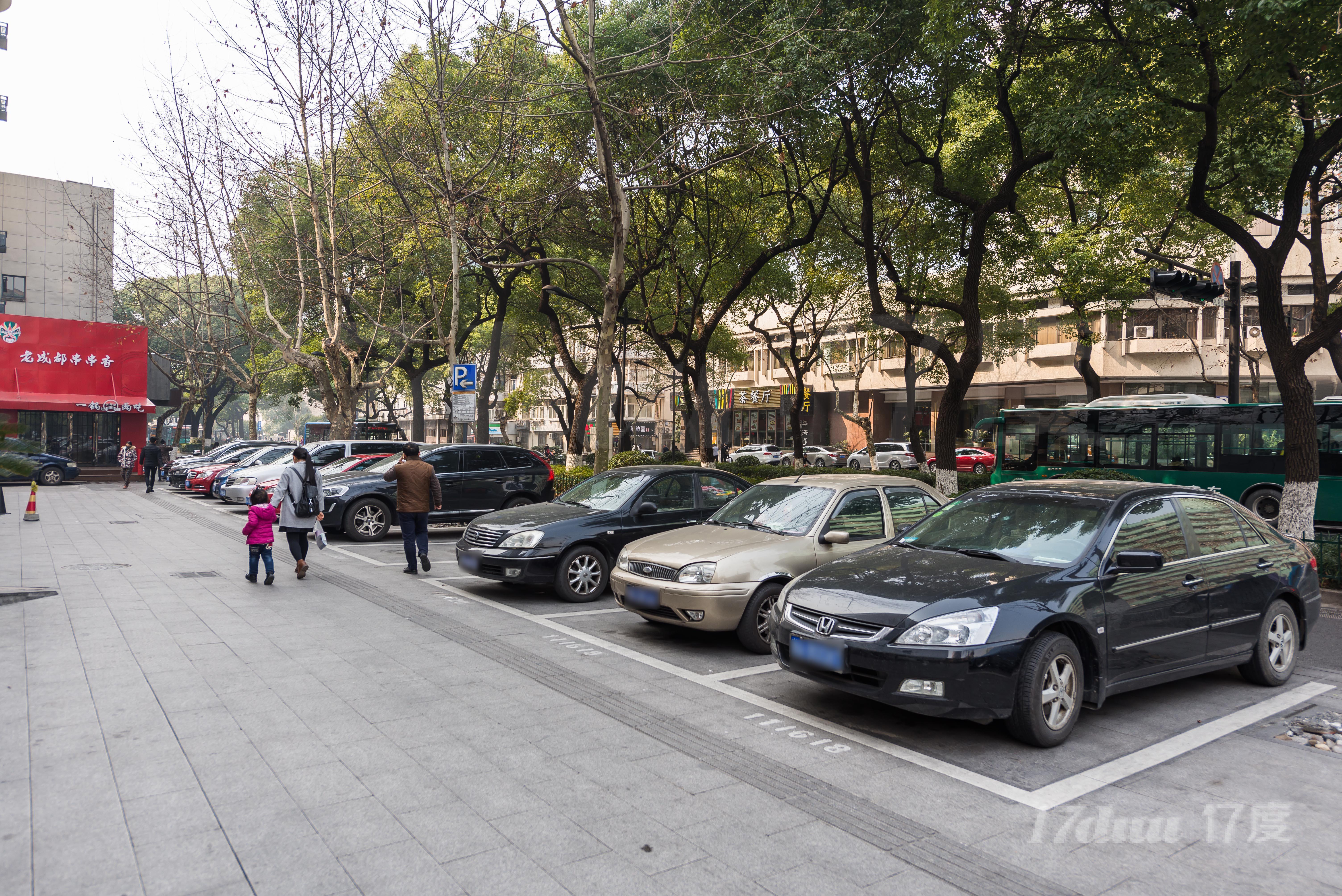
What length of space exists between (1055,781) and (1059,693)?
0.68 m

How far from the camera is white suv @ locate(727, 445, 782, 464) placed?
4383 centimetres

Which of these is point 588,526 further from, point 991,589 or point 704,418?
point 704,418

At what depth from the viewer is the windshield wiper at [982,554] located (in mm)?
5592

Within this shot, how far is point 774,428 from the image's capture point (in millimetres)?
61344

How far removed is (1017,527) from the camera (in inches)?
234

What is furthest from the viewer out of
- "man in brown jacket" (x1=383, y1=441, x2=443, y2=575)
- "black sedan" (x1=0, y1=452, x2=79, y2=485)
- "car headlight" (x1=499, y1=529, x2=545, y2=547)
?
"black sedan" (x1=0, y1=452, x2=79, y2=485)

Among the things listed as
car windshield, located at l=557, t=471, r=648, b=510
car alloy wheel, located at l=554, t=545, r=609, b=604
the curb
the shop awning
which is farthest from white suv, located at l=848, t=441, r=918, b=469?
the curb

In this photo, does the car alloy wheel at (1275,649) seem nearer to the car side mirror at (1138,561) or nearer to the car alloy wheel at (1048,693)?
the car side mirror at (1138,561)

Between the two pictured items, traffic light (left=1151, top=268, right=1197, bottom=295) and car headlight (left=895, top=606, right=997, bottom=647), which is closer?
car headlight (left=895, top=606, right=997, bottom=647)

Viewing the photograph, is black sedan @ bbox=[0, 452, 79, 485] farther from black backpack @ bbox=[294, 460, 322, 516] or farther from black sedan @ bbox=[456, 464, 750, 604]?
black sedan @ bbox=[456, 464, 750, 604]

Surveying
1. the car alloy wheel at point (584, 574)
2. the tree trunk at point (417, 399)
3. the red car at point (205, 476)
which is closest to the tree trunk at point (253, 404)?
the tree trunk at point (417, 399)

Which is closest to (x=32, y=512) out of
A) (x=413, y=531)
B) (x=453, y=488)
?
(x=453, y=488)

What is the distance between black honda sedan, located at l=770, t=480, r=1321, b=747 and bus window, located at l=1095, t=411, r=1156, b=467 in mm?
14223

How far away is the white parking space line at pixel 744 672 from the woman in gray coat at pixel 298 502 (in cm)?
612
